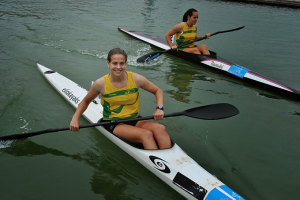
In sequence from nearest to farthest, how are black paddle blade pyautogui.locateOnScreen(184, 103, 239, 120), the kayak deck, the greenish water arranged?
1. the greenish water
2. black paddle blade pyautogui.locateOnScreen(184, 103, 239, 120)
3. the kayak deck

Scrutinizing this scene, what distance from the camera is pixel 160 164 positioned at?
2.98 meters

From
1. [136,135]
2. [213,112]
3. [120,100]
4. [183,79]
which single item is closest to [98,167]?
[136,135]

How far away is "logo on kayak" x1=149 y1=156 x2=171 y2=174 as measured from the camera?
2.95m

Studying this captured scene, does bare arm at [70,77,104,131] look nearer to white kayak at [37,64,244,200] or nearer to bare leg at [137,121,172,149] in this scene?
white kayak at [37,64,244,200]

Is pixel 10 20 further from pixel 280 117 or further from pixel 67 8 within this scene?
pixel 280 117

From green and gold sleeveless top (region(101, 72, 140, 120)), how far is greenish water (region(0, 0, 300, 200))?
0.70 m

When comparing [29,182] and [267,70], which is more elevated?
[267,70]

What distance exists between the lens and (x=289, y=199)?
3057 millimetres

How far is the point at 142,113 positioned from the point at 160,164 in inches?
77.9

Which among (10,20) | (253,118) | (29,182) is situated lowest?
(29,182)

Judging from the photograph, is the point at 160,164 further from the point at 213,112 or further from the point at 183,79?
the point at 183,79

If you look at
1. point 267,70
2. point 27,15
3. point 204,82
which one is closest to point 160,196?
point 204,82

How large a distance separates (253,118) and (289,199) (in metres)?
1.99

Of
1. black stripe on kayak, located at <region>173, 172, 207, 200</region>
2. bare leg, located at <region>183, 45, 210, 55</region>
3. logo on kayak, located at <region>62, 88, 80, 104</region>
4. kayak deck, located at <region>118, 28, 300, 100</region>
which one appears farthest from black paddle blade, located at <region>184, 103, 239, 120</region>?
bare leg, located at <region>183, 45, 210, 55</region>
